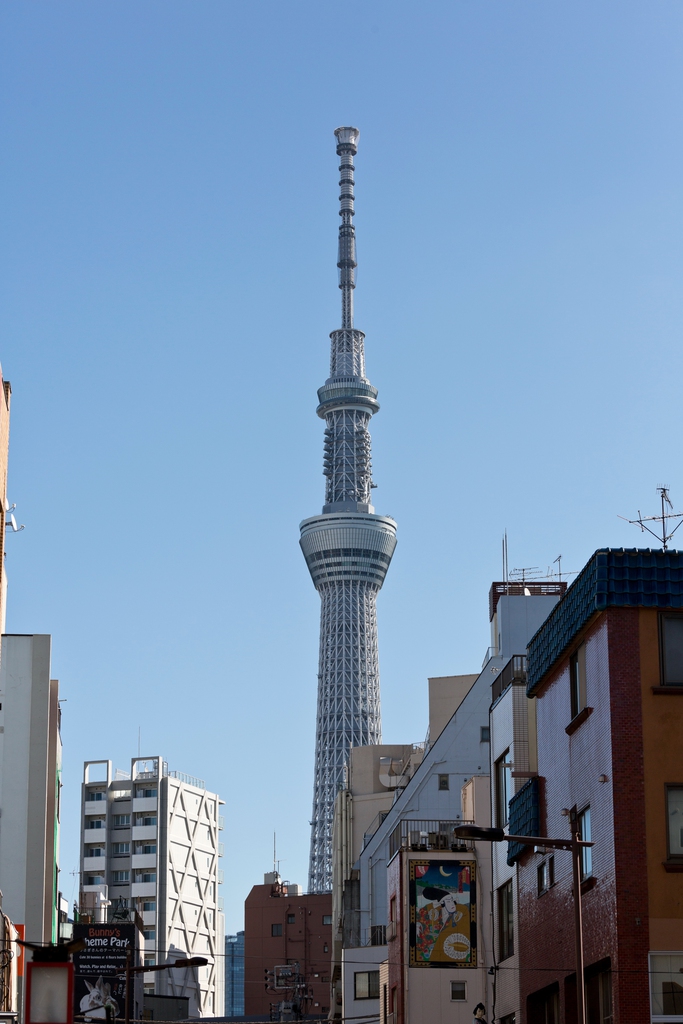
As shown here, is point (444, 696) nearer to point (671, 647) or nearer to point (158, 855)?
point (671, 647)

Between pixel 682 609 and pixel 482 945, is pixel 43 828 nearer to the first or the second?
pixel 482 945

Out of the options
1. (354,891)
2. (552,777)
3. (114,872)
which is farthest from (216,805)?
(552,777)

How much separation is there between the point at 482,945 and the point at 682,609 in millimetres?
18440

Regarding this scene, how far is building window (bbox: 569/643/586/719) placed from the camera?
32.5m

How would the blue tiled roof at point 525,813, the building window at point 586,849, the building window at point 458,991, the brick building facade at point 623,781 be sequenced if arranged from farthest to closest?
the building window at point 458,991
the blue tiled roof at point 525,813
the building window at point 586,849
the brick building facade at point 623,781

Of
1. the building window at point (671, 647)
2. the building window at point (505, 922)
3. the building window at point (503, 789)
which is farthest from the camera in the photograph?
the building window at point (503, 789)

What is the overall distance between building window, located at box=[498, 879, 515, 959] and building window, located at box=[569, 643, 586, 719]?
32.8 feet

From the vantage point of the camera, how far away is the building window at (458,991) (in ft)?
158

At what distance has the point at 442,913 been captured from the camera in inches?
1816

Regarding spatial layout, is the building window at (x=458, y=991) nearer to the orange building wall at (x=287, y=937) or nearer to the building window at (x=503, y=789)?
the building window at (x=503, y=789)

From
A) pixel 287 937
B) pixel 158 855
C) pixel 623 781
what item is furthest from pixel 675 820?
pixel 158 855

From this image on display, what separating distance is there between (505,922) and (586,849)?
1160cm

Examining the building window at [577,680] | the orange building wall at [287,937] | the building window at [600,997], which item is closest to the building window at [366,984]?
the building window at [600,997]

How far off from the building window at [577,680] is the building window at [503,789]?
25.0 feet
